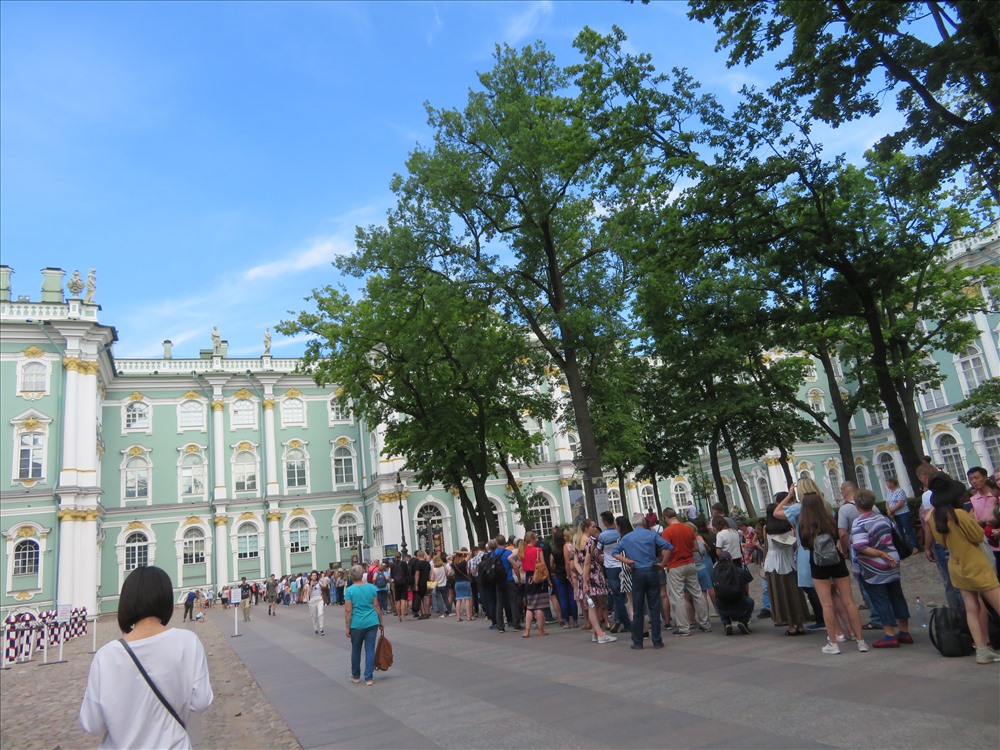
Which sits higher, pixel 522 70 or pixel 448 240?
pixel 522 70

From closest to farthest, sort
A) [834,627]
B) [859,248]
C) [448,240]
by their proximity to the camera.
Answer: [834,627] → [859,248] → [448,240]

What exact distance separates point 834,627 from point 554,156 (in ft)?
42.6

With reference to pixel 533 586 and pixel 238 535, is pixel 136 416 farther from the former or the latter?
pixel 533 586

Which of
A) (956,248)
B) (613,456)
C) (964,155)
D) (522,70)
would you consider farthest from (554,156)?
(956,248)

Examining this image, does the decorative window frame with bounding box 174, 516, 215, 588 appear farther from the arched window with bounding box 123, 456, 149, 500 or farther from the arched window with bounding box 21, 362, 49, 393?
the arched window with bounding box 21, 362, 49, 393

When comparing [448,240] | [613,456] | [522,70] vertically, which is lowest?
[613,456]

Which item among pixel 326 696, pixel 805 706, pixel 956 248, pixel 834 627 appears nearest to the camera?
pixel 805 706

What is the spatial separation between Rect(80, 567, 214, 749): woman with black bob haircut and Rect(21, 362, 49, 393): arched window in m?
45.2

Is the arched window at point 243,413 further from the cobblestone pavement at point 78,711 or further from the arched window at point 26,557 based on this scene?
the cobblestone pavement at point 78,711

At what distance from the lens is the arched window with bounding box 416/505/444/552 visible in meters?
46.8

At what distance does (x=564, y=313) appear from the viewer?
1845 cm

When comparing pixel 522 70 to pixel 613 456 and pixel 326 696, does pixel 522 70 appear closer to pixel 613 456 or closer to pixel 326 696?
pixel 613 456

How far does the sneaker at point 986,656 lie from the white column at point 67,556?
138 feet

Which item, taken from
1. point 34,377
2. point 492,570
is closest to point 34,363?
point 34,377
